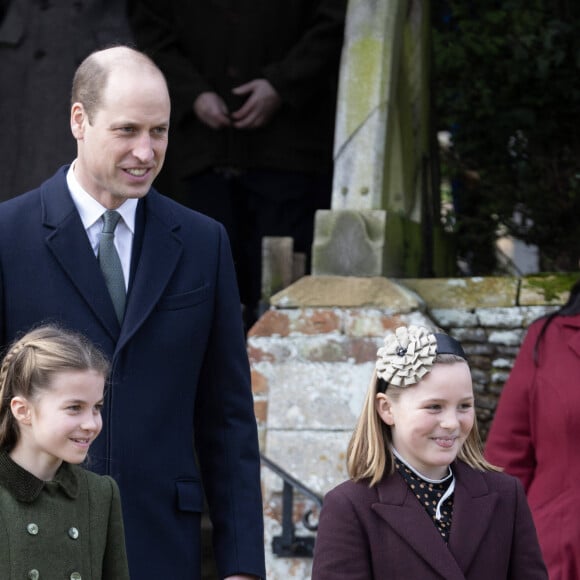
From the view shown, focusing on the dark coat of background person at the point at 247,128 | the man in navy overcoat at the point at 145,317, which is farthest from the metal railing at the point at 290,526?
the man in navy overcoat at the point at 145,317

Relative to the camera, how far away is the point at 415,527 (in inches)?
131

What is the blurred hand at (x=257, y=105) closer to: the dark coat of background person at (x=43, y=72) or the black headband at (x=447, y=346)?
the dark coat of background person at (x=43, y=72)

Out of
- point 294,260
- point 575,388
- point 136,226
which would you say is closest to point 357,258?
point 294,260

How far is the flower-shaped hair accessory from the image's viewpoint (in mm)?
3422

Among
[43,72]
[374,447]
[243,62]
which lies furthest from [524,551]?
[243,62]

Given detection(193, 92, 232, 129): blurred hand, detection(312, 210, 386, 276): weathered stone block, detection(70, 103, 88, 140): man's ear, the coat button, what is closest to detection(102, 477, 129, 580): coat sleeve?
the coat button

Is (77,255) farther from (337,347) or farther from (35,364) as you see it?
(337,347)

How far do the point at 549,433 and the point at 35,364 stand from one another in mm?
2187


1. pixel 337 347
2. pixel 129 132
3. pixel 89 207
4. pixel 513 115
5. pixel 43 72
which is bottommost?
pixel 337 347

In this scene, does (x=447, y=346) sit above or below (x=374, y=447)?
above

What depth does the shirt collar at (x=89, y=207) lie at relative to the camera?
11.2 ft

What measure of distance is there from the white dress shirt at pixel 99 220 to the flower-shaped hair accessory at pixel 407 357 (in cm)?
60

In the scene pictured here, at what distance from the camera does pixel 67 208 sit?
3.41 metres

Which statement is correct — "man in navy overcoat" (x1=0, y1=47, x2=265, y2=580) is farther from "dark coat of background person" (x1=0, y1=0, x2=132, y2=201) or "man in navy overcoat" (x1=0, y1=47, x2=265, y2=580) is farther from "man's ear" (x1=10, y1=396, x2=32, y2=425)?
"dark coat of background person" (x1=0, y1=0, x2=132, y2=201)
